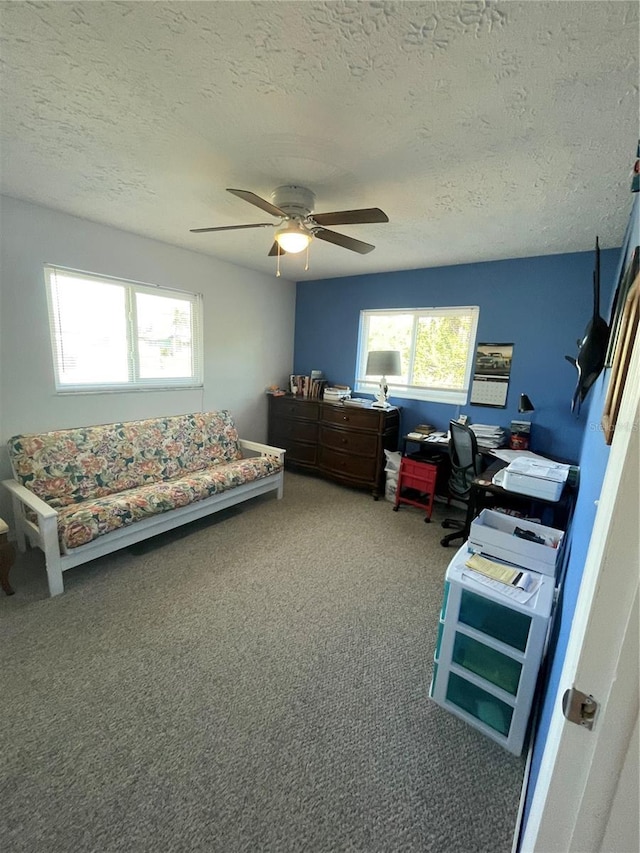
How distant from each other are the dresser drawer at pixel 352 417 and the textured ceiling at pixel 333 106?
1890 millimetres

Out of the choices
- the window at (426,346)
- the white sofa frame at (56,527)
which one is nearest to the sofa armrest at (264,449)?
the white sofa frame at (56,527)

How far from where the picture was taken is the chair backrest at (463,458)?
108 inches

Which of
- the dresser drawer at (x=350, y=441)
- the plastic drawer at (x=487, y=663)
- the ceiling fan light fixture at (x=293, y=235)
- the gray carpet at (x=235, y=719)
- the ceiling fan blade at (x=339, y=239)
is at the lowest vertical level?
the gray carpet at (x=235, y=719)

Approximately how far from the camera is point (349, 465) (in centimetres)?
395

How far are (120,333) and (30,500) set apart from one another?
1.58 m

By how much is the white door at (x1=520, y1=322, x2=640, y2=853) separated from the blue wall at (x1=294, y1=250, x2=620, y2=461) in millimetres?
2976

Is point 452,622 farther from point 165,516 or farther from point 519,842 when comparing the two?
point 165,516

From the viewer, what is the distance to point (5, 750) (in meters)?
1.33

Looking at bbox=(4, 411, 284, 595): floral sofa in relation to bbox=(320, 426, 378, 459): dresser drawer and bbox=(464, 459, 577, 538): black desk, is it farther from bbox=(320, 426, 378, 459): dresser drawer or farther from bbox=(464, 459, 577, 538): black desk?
bbox=(464, 459, 577, 538): black desk

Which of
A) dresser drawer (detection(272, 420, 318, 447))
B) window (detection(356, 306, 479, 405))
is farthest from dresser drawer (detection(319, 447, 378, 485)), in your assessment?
window (detection(356, 306, 479, 405))

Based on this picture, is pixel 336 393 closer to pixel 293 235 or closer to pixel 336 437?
pixel 336 437

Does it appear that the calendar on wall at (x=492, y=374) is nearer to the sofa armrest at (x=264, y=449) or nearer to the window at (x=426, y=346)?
the window at (x=426, y=346)

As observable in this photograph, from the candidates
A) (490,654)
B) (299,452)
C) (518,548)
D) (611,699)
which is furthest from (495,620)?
(299,452)

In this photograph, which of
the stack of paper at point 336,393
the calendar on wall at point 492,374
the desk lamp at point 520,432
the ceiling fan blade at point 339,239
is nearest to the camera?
the ceiling fan blade at point 339,239
